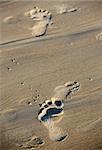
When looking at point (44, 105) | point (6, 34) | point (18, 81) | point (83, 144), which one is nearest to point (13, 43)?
point (6, 34)

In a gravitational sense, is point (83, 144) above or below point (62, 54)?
below

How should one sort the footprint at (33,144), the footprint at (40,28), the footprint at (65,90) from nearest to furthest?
1. the footprint at (33,144)
2. the footprint at (65,90)
3. the footprint at (40,28)

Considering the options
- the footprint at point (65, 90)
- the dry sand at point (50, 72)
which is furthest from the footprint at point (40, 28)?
the footprint at point (65, 90)

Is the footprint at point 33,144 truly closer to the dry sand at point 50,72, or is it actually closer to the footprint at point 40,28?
the dry sand at point 50,72

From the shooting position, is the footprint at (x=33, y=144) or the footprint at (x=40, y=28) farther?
the footprint at (x=40, y=28)

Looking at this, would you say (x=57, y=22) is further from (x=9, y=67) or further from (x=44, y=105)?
(x=44, y=105)

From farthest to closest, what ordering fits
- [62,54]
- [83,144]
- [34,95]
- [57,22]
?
1. [57,22]
2. [62,54]
3. [34,95]
4. [83,144]

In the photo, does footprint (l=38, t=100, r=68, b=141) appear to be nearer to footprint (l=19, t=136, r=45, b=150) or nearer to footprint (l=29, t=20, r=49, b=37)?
footprint (l=19, t=136, r=45, b=150)

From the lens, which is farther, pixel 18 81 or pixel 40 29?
pixel 40 29
